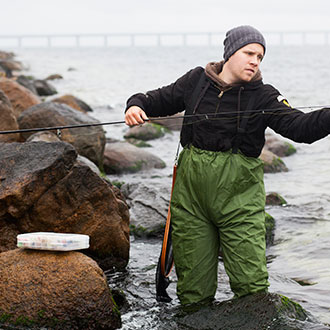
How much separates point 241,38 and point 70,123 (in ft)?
17.8

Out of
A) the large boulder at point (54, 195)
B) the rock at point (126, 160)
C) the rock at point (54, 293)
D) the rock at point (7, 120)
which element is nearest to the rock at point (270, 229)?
the large boulder at point (54, 195)

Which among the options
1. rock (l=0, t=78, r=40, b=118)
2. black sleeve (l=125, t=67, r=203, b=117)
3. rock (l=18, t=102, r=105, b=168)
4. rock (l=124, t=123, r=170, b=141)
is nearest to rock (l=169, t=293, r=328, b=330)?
black sleeve (l=125, t=67, r=203, b=117)

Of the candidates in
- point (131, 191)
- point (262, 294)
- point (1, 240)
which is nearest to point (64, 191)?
point (1, 240)

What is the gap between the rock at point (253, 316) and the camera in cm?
344

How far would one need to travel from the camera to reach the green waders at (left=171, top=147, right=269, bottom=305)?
3.52m

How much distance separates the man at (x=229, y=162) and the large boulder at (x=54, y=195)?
2.95ft

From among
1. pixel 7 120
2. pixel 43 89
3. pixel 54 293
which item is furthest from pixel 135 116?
pixel 43 89

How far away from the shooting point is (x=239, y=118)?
3.53m

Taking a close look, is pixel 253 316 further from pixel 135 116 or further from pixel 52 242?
pixel 135 116

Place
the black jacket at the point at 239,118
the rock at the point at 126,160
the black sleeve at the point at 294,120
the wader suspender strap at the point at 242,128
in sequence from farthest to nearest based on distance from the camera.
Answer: the rock at the point at 126,160 < the wader suspender strap at the point at 242,128 < the black jacket at the point at 239,118 < the black sleeve at the point at 294,120

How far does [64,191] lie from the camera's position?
4336 mm

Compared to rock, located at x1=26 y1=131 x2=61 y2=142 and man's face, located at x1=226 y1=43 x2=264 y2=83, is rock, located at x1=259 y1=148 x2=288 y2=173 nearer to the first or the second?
rock, located at x1=26 y1=131 x2=61 y2=142

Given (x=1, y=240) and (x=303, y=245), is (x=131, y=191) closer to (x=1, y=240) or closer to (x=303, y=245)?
(x=303, y=245)

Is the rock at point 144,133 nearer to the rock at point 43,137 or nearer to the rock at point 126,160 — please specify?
the rock at point 126,160
